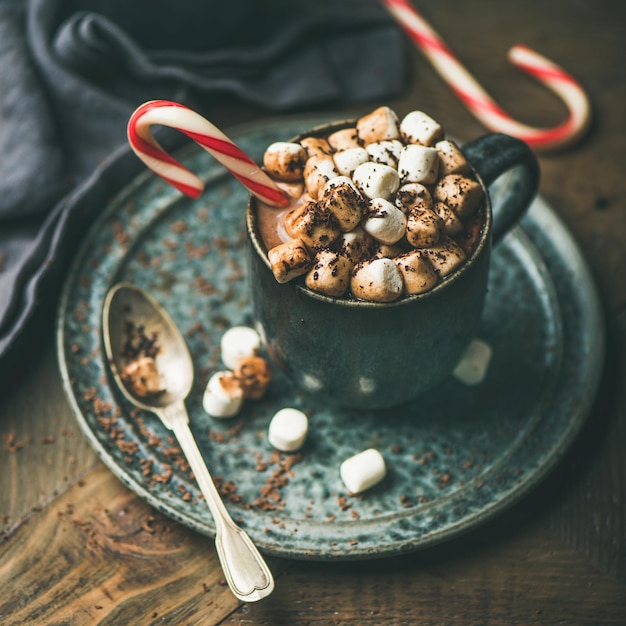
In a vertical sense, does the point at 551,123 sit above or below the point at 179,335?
above

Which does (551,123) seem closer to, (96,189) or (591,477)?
(591,477)

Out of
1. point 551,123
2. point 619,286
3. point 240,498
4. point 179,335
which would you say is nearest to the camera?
point 240,498

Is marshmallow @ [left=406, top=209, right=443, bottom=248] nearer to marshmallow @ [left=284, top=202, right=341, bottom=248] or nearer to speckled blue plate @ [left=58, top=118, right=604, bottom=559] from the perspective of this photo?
marshmallow @ [left=284, top=202, right=341, bottom=248]

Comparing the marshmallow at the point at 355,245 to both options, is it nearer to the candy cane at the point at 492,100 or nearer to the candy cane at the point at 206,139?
the candy cane at the point at 206,139

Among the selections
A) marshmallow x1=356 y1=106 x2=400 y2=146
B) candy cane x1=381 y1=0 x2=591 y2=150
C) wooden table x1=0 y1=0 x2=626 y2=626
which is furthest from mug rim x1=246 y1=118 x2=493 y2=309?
candy cane x1=381 y1=0 x2=591 y2=150

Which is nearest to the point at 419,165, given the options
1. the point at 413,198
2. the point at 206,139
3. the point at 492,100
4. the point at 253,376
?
the point at 413,198

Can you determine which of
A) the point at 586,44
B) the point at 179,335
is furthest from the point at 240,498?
the point at 586,44

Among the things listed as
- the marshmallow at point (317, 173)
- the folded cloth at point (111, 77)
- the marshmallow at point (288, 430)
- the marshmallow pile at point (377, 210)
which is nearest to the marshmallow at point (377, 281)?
the marshmallow pile at point (377, 210)
